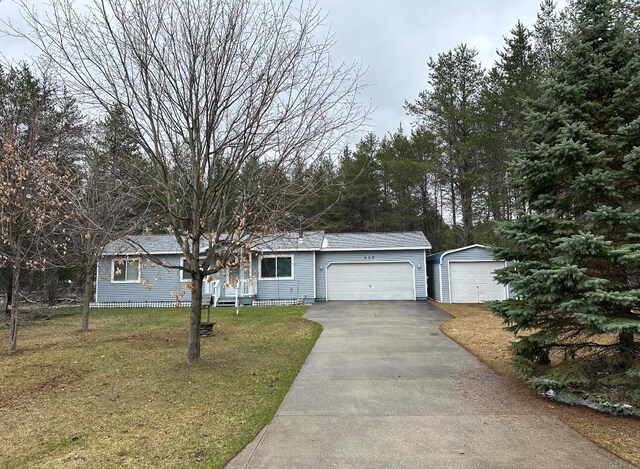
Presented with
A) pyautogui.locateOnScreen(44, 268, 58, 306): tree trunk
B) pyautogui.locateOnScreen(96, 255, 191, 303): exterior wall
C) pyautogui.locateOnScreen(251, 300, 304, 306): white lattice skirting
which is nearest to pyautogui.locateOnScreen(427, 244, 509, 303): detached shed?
pyautogui.locateOnScreen(251, 300, 304, 306): white lattice skirting

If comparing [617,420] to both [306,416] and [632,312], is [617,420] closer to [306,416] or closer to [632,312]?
[632,312]

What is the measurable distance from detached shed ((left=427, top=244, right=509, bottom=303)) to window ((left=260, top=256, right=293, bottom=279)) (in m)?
7.00

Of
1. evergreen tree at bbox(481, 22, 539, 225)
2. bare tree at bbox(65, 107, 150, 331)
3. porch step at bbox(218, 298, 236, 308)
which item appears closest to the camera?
bare tree at bbox(65, 107, 150, 331)

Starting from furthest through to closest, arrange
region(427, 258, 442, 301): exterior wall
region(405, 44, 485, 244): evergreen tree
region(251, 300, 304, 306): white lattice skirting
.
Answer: region(405, 44, 485, 244): evergreen tree < region(427, 258, 442, 301): exterior wall < region(251, 300, 304, 306): white lattice skirting

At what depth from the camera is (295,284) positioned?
1933cm

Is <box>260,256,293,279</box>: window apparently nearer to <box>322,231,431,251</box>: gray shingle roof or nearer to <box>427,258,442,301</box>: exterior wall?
<box>322,231,431,251</box>: gray shingle roof

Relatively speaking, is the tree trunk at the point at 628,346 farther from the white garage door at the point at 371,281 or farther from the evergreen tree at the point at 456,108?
the evergreen tree at the point at 456,108

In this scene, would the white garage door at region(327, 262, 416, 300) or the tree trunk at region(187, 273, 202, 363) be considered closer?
the tree trunk at region(187, 273, 202, 363)

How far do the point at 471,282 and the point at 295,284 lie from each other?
8.05 meters

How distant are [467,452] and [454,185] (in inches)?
896

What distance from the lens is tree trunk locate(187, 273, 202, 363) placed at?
684cm

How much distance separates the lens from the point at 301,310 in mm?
15992

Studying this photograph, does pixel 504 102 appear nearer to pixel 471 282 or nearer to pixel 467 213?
pixel 467 213

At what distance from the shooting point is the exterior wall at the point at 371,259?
1920cm
